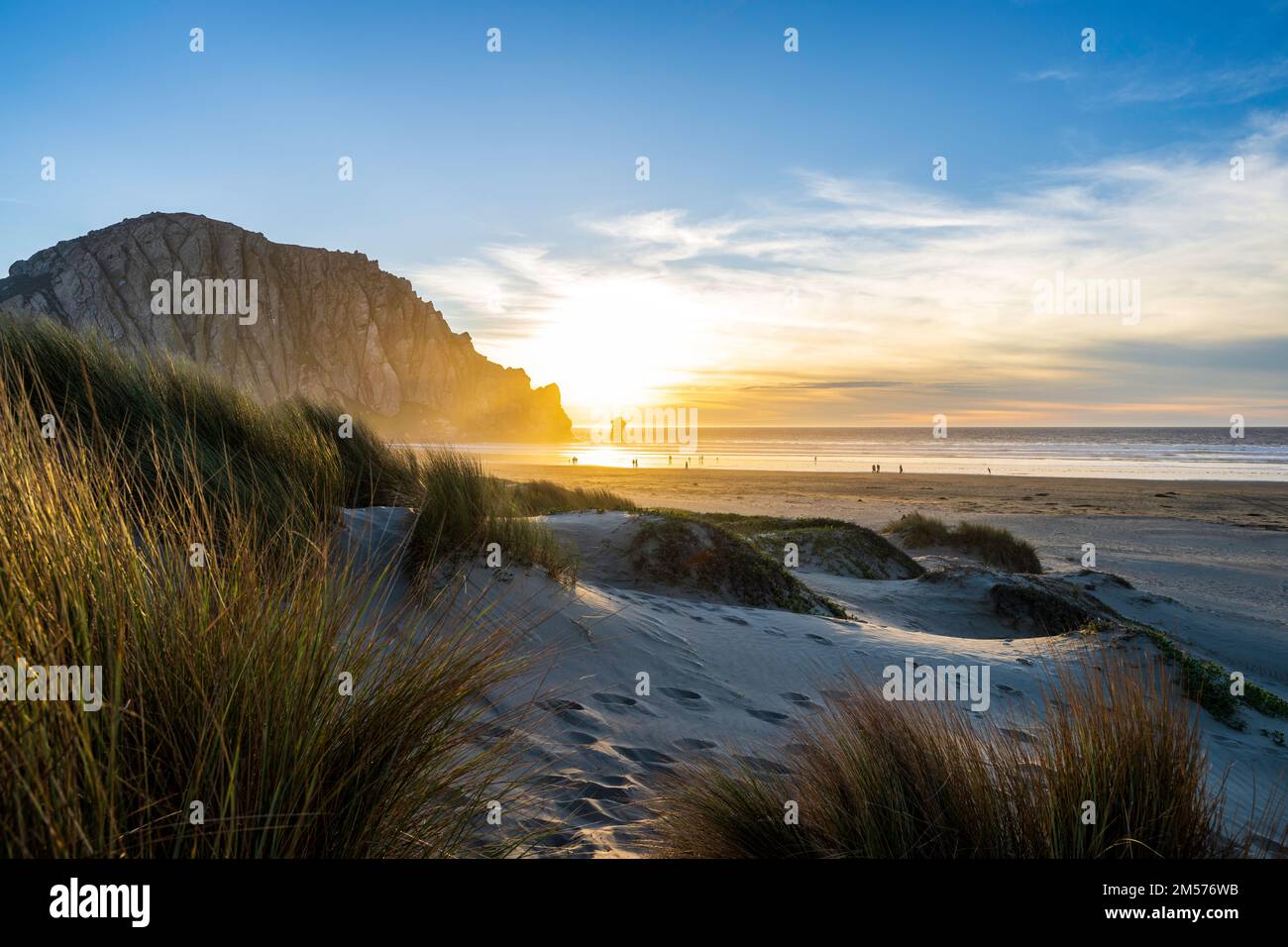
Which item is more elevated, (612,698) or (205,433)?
(205,433)

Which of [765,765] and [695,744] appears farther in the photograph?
[695,744]

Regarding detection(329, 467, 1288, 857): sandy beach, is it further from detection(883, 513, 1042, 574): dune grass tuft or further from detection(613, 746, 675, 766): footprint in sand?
detection(883, 513, 1042, 574): dune grass tuft

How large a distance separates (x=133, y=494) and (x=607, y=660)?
3439mm

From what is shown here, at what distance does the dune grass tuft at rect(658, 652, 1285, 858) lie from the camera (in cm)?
256

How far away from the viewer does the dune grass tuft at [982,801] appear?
2561 mm

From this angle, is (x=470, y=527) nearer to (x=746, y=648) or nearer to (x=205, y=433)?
(x=205, y=433)

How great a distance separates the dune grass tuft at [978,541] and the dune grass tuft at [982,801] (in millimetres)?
14306

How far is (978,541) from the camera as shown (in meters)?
17.3

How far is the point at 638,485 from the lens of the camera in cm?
3600

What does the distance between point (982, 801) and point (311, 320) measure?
138963 millimetres

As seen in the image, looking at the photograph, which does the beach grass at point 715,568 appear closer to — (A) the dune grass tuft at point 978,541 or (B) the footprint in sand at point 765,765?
(B) the footprint in sand at point 765,765

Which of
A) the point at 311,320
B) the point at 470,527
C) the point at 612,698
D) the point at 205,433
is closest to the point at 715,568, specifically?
the point at 470,527
